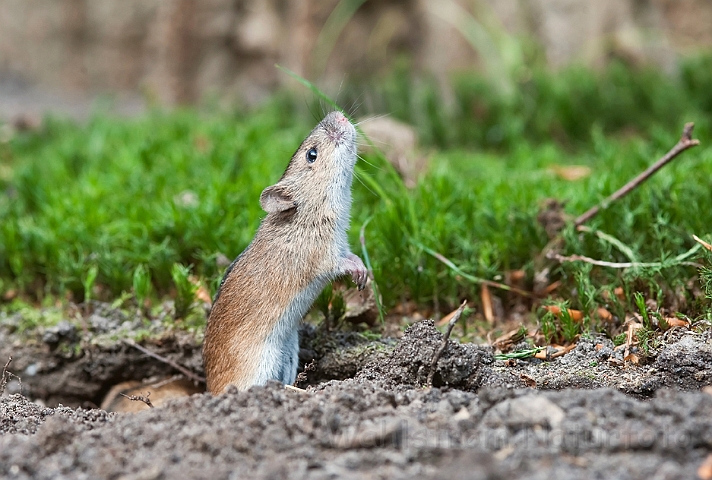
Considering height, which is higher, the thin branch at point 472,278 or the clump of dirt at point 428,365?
the thin branch at point 472,278

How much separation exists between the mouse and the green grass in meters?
0.40

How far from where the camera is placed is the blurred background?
10.1 meters

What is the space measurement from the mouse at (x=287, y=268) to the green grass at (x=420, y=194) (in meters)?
→ 0.40

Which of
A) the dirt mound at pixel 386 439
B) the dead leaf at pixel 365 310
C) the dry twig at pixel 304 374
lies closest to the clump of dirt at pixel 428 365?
the dry twig at pixel 304 374

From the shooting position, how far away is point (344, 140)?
147 inches

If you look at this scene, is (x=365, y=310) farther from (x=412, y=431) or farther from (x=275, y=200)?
(x=412, y=431)

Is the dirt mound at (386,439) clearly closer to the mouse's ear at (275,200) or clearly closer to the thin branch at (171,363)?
the mouse's ear at (275,200)

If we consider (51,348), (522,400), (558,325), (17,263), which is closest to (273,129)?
(17,263)

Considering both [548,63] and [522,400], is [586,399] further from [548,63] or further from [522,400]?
[548,63]

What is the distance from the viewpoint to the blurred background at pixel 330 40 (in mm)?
10078

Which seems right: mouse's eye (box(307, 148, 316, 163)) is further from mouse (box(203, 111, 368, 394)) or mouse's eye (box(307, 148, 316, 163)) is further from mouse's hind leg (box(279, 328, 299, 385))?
mouse's hind leg (box(279, 328, 299, 385))

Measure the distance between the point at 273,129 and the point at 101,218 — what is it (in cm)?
288

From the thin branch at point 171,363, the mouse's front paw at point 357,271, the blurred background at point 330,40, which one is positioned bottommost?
the thin branch at point 171,363

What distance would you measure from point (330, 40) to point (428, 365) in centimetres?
810
